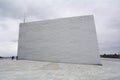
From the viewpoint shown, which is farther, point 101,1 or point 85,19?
point 85,19

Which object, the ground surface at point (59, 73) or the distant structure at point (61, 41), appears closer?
the ground surface at point (59, 73)

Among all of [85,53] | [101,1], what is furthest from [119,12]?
[85,53]

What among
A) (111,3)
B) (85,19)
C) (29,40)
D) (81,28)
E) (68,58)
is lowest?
(68,58)

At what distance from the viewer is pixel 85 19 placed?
Result: 1157 cm

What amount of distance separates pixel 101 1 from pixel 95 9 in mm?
1846

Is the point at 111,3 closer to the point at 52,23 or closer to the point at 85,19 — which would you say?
the point at 85,19

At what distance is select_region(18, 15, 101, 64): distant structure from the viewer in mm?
10945

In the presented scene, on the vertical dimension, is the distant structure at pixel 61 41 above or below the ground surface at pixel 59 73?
above

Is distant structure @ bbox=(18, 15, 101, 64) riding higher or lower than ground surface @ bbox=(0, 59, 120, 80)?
higher

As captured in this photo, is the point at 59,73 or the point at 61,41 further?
the point at 61,41

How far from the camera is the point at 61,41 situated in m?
11.8

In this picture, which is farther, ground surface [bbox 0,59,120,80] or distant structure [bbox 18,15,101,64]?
distant structure [bbox 18,15,101,64]

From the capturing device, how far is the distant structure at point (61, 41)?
431 inches

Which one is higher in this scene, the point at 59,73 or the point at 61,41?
the point at 61,41
